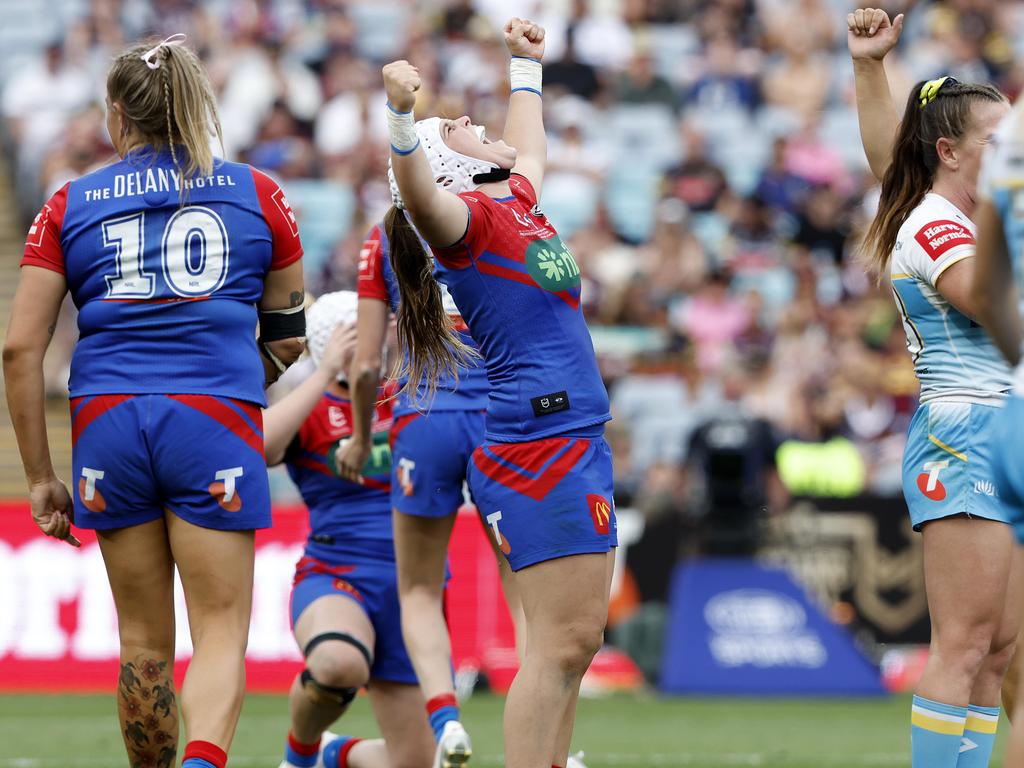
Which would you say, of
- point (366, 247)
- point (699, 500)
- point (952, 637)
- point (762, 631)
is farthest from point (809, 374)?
point (952, 637)

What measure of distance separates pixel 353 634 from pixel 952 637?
2.41 metres

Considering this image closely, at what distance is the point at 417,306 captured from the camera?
5.50 m

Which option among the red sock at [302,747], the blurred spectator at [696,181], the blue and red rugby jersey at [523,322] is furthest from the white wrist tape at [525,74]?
the blurred spectator at [696,181]

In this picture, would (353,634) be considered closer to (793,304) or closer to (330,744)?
(330,744)

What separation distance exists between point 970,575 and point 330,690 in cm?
253

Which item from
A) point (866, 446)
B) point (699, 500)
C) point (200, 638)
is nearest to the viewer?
point (200, 638)

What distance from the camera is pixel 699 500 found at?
12.7 metres

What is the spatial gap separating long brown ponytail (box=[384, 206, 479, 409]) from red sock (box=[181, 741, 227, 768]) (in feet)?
4.51

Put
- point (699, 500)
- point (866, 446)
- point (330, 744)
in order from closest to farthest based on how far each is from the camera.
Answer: point (330, 744) → point (699, 500) → point (866, 446)

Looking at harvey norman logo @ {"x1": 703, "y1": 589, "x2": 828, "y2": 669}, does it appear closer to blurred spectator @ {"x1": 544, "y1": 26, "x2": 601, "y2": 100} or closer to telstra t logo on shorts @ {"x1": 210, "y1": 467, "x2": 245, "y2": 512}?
telstra t logo on shorts @ {"x1": 210, "y1": 467, "x2": 245, "y2": 512}

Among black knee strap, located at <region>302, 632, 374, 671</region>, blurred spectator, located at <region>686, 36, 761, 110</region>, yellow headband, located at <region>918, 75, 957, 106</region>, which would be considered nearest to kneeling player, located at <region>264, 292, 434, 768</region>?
black knee strap, located at <region>302, 632, 374, 671</region>

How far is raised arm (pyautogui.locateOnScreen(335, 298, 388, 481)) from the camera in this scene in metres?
6.46

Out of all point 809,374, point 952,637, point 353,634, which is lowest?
point 809,374

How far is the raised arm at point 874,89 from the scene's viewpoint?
241 inches
